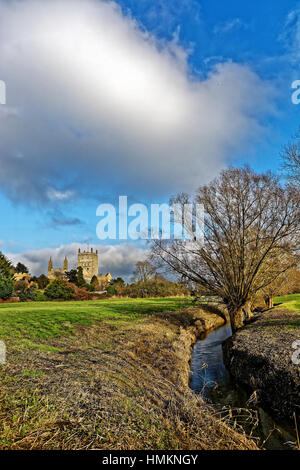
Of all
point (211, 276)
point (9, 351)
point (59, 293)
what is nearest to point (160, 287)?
point (59, 293)

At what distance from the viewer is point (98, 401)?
5859 mm

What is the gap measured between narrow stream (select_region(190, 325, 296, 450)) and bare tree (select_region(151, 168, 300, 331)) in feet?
11.1

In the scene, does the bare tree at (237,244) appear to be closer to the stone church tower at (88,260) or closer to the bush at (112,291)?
the bush at (112,291)

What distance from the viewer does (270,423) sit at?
764cm

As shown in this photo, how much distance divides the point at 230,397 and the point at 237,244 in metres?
9.39

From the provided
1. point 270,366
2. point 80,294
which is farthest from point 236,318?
point 80,294

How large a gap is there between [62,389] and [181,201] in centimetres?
1405

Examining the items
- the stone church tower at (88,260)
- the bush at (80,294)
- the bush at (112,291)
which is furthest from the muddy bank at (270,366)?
the stone church tower at (88,260)

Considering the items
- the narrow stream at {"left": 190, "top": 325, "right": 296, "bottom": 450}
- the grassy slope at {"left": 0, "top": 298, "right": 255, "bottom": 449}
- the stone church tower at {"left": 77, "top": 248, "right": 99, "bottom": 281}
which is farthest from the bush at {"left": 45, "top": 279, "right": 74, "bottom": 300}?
the stone church tower at {"left": 77, "top": 248, "right": 99, "bottom": 281}

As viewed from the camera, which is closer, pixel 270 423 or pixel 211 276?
pixel 270 423

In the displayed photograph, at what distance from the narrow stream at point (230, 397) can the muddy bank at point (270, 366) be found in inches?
14.6

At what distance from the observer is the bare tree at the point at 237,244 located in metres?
16.3

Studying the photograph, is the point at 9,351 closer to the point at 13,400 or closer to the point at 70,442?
the point at 13,400

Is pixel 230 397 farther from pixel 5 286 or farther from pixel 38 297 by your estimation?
pixel 38 297
